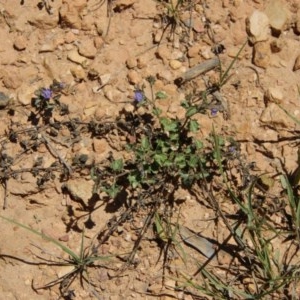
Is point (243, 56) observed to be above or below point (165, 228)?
above

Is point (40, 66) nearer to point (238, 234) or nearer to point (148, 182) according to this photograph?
point (148, 182)

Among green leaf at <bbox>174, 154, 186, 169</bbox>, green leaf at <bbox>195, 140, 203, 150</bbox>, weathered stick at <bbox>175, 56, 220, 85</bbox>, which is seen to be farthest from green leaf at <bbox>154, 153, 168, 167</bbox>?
weathered stick at <bbox>175, 56, 220, 85</bbox>

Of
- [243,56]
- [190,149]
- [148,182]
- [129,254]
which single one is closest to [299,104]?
[243,56]

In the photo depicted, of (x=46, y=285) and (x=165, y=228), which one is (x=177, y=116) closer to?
(x=165, y=228)

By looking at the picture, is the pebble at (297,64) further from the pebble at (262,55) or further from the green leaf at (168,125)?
the green leaf at (168,125)

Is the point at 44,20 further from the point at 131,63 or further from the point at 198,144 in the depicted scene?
the point at 198,144

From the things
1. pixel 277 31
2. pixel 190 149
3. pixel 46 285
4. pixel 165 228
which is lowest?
pixel 46 285

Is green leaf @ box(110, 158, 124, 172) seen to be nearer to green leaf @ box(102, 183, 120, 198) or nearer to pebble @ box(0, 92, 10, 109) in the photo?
green leaf @ box(102, 183, 120, 198)
